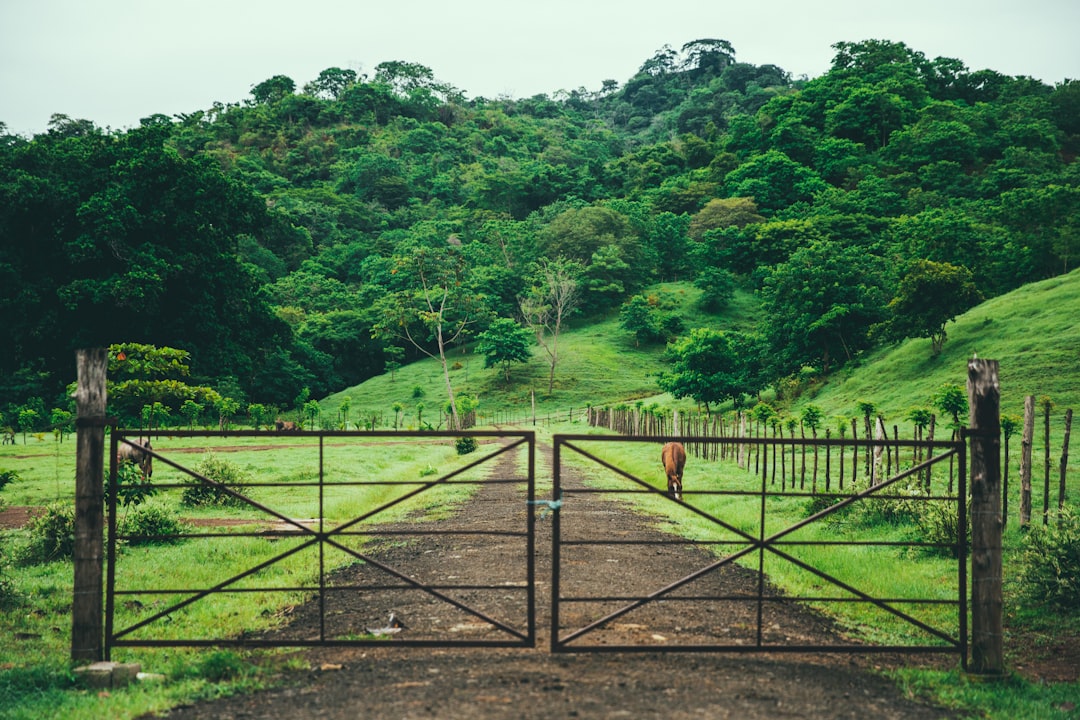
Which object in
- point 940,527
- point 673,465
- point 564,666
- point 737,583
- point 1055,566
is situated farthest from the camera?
point 673,465

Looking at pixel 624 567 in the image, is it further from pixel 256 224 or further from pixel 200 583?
pixel 256 224

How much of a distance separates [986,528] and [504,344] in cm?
6334

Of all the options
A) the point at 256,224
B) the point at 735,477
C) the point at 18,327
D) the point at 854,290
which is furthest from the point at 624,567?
the point at 854,290

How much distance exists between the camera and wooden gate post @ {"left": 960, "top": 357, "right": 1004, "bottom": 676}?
6766 millimetres

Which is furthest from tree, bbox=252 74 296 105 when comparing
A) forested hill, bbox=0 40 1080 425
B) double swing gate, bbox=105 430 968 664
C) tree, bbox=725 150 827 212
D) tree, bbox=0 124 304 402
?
double swing gate, bbox=105 430 968 664

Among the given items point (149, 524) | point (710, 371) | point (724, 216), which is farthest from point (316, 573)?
point (724, 216)

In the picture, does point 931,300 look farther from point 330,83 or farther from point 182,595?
point 330,83

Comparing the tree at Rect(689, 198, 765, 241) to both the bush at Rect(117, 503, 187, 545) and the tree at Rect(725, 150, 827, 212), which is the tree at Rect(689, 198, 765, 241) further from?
the bush at Rect(117, 503, 187, 545)

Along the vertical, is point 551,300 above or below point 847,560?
above

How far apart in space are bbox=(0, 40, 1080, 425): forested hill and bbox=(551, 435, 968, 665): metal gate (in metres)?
11.0

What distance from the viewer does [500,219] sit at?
98312 millimetres

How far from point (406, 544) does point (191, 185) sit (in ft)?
103

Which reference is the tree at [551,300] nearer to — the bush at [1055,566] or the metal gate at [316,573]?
the metal gate at [316,573]

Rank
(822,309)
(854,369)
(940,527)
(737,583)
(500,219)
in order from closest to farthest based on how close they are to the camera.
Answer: (737,583) → (940,527) → (854,369) → (822,309) → (500,219)
